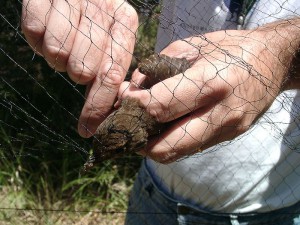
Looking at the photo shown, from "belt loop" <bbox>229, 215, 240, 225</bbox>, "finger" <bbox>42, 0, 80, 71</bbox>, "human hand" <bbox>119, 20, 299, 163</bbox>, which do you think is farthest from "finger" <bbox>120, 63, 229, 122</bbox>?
"belt loop" <bbox>229, 215, 240, 225</bbox>

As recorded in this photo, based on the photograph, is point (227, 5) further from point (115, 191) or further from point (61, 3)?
point (115, 191)

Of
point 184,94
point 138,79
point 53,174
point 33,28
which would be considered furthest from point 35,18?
point 53,174

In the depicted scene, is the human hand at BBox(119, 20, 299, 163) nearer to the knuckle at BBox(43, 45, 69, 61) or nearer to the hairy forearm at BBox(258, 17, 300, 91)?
the hairy forearm at BBox(258, 17, 300, 91)

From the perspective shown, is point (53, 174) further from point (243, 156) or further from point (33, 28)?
point (33, 28)

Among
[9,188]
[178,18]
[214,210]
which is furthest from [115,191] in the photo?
[178,18]

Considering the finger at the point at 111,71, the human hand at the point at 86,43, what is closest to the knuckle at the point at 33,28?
the human hand at the point at 86,43

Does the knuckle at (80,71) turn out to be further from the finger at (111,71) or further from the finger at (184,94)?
the finger at (184,94)
